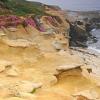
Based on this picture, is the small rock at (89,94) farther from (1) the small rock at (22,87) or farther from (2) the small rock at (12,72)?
(2) the small rock at (12,72)

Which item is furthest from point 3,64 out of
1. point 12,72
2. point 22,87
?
point 22,87

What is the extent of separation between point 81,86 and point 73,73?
0.87 metres

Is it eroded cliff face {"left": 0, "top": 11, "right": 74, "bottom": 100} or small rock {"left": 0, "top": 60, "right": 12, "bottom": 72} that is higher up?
small rock {"left": 0, "top": 60, "right": 12, "bottom": 72}

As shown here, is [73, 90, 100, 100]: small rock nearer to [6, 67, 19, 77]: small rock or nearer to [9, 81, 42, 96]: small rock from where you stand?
[9, 81, 42, 96]: small rock

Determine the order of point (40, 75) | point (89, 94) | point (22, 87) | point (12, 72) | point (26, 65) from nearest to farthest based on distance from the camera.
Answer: point (22, 87) < point (89, 94) < point (12, 72) < point (40, 75) < point (26, 65)

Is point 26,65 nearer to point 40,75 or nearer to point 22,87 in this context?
point 40,75

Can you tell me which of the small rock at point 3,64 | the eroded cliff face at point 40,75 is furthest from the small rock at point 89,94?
the small rock at point 3,64

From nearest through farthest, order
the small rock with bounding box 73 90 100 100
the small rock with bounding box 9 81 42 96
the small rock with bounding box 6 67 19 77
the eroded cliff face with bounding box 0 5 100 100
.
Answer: the small rock with bounding box 9 81 42 96 → the eroded cliff face with bounding box 0 5 100 100 → the small rock with bounding box 73 90 100 100 → the small rock with bounding box 6 67 19 77

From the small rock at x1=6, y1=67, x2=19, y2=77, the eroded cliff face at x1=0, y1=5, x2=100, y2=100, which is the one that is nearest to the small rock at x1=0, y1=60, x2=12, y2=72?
the eroded cliff face at x1=0, y1=5, x2=100, y2=100

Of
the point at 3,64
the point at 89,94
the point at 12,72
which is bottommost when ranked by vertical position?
the point at 89,94

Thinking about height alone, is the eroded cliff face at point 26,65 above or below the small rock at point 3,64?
below

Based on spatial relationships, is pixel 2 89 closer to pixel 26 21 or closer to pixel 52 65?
pixel 52 65

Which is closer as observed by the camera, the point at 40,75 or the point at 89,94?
the point at 89,94

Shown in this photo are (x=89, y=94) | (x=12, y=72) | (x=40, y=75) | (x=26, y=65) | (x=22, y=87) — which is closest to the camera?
(x=22, y=87)
